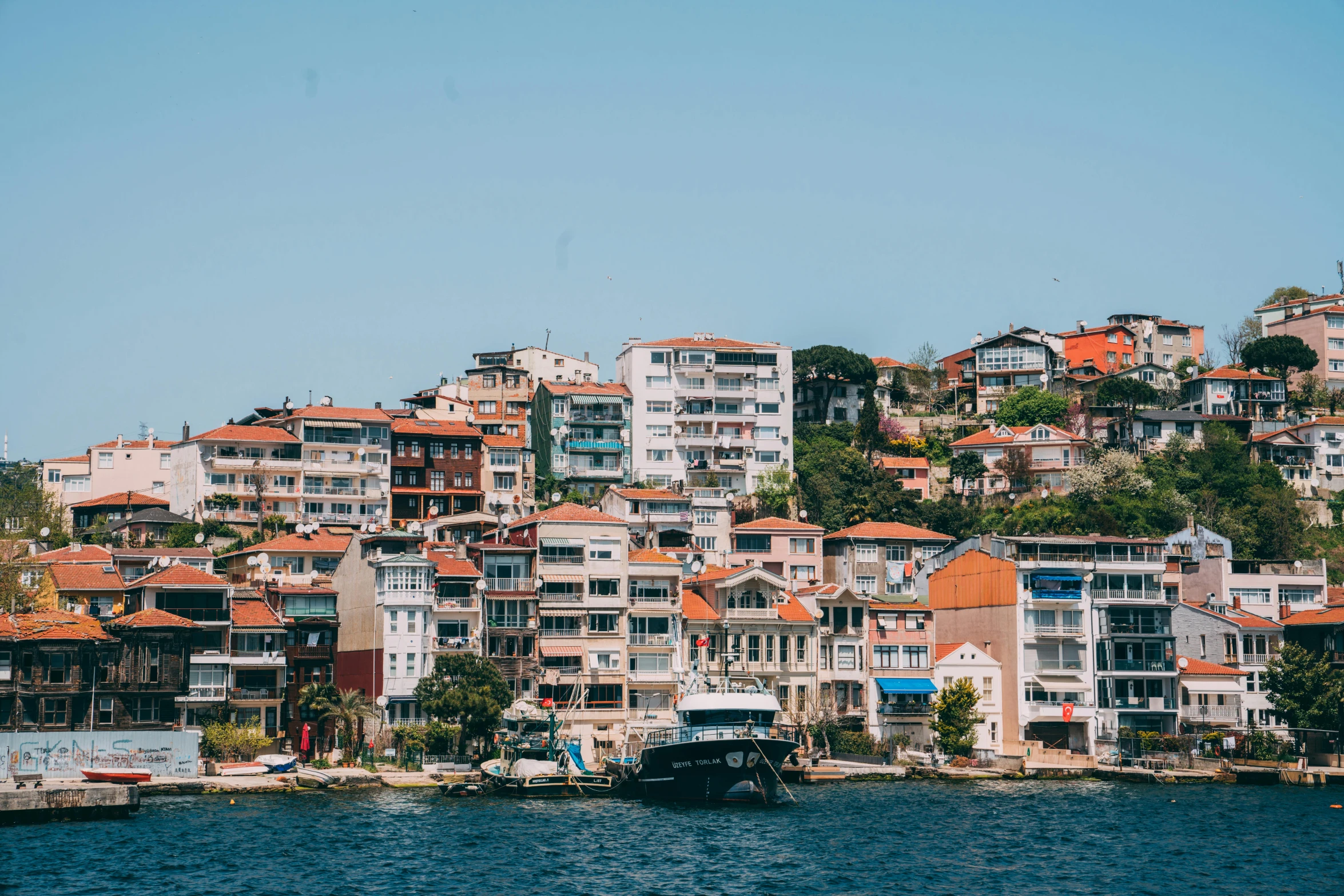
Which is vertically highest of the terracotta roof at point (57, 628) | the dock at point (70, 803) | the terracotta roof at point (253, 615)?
the terracotta roof at point (253, 615)

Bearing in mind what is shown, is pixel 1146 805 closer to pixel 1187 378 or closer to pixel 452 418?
pixel 452 418

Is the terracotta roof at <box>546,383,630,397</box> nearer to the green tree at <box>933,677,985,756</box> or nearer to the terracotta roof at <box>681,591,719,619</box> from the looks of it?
the terracotta roof at <box>681,591,719,619</box>

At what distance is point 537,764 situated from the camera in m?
76.8

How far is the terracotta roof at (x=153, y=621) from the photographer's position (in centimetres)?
8162

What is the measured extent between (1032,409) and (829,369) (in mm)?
19171

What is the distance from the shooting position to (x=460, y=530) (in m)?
113

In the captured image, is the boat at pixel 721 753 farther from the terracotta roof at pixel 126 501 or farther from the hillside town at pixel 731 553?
the terracotta roof at pixel 126 501

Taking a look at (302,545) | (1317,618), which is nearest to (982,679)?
(1317,618)

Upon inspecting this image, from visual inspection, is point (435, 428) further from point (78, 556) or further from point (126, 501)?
point (78, 556)

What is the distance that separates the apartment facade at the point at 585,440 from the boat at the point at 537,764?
47.5m

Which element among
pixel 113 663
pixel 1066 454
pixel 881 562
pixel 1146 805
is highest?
pixel 1066 454

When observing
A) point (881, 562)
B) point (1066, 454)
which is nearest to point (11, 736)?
point (881, 562)

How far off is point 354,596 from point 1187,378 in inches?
3777

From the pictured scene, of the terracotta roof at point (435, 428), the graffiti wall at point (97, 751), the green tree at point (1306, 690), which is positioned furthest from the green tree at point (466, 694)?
the green tree at point (1306, 690)
